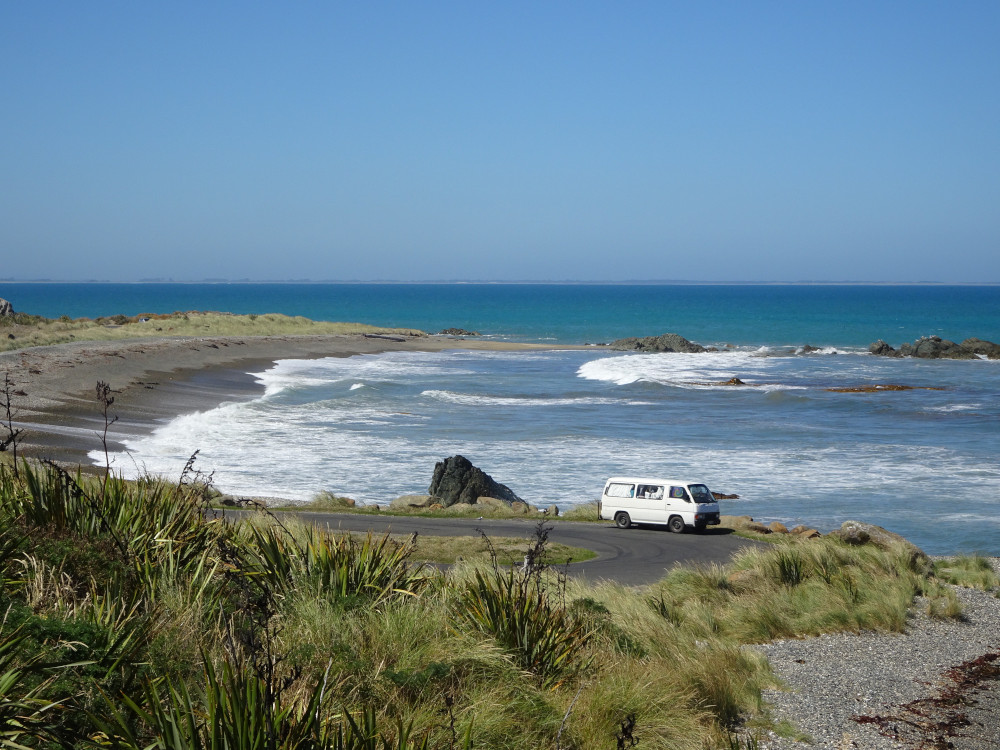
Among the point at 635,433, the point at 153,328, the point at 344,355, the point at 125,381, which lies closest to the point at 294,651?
the point at 635,433

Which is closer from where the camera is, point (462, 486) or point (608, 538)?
point (608, 538)

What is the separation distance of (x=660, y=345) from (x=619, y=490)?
67918 millimetres

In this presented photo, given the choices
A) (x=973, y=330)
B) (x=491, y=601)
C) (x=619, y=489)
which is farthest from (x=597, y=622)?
(x=973, y=330)

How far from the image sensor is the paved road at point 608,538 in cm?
2014

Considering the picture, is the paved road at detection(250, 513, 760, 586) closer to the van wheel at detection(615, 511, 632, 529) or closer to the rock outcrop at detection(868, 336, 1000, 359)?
the van wheel at detection(615, 511, 632, 529)

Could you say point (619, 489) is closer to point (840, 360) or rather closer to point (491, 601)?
point (491, 601)

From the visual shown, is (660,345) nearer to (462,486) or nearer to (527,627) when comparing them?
(462,486)

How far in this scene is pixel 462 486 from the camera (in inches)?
1110

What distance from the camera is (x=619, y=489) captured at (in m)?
25.7

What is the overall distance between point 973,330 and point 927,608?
4490 inches

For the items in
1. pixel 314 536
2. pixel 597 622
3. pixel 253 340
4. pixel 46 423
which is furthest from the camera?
pixel 253 340

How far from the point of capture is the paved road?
20.1 meters

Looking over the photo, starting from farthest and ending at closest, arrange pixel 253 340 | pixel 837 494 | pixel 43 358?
pixel 253 340 → pixel 43 358 → pixel 837 494

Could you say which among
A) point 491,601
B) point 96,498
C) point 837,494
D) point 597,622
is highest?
point 96,498
